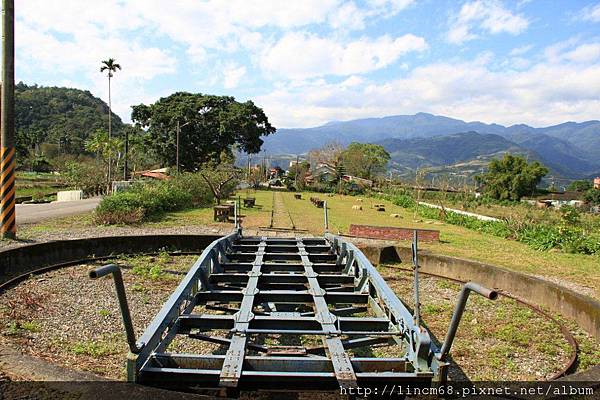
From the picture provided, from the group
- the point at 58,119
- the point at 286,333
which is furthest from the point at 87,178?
the point at 58,119

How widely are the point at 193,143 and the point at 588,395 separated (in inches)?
1701

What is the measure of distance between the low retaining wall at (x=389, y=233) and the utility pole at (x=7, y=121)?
7.71 meters

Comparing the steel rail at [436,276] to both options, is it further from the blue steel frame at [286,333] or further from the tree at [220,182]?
the tree at [220,182]

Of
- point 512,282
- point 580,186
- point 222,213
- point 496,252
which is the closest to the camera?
point 512,282

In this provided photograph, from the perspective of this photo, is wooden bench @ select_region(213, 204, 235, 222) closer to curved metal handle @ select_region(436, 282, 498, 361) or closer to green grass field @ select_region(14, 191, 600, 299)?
green grass field @ select_region(14, 191, 600, 299)

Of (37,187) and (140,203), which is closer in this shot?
(140,203)

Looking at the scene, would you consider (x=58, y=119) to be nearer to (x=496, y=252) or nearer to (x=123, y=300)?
(x=496, y=252)

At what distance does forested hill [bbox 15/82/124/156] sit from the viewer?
234 ft

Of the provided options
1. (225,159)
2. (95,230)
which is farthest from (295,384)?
(225,159)

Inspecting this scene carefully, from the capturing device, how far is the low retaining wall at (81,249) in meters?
6.78

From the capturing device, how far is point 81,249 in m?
8.23

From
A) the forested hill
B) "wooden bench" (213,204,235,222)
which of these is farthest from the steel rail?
the forested hill

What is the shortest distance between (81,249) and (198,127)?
36751 millimetres

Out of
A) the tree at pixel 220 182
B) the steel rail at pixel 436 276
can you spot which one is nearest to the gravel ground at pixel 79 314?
the steel rail at pixel 436 276
